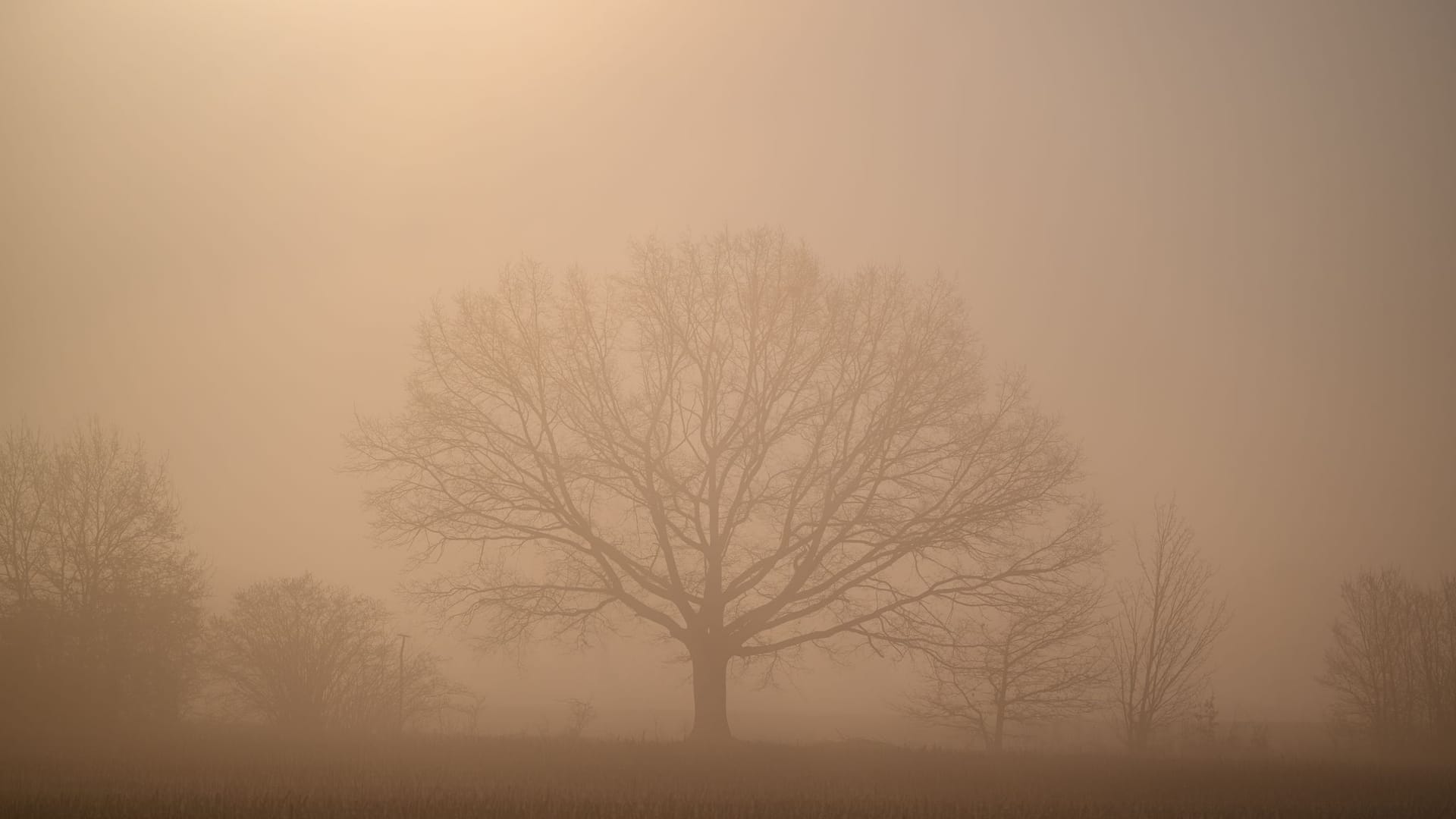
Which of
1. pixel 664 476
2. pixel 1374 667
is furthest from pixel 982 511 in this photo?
pixel 1374 667

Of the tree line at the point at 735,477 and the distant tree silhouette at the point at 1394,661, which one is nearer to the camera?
the tree line at the point at 735,477

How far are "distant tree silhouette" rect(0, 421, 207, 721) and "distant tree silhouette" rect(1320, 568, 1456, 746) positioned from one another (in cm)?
5234

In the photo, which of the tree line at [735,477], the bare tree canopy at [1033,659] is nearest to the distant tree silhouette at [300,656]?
the tree line at [735,477]

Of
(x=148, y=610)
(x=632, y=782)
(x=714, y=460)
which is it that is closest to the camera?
(x=632, y=782)

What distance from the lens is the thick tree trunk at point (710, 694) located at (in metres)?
18.8

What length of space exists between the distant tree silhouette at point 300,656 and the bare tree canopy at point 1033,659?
1999cm

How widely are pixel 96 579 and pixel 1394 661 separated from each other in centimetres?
5824

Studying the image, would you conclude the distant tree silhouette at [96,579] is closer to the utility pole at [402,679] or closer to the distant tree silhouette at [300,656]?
the distant tree silhouette at [300,656]

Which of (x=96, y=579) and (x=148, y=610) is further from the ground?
(x=96, y=579)

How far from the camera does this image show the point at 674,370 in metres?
20.7

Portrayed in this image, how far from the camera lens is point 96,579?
2900cm

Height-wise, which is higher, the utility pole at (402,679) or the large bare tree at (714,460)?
the large bare tree at (714,460)

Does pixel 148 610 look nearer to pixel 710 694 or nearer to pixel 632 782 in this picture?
pixel 710 694

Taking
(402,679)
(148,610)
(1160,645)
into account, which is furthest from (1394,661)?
(148,610)
